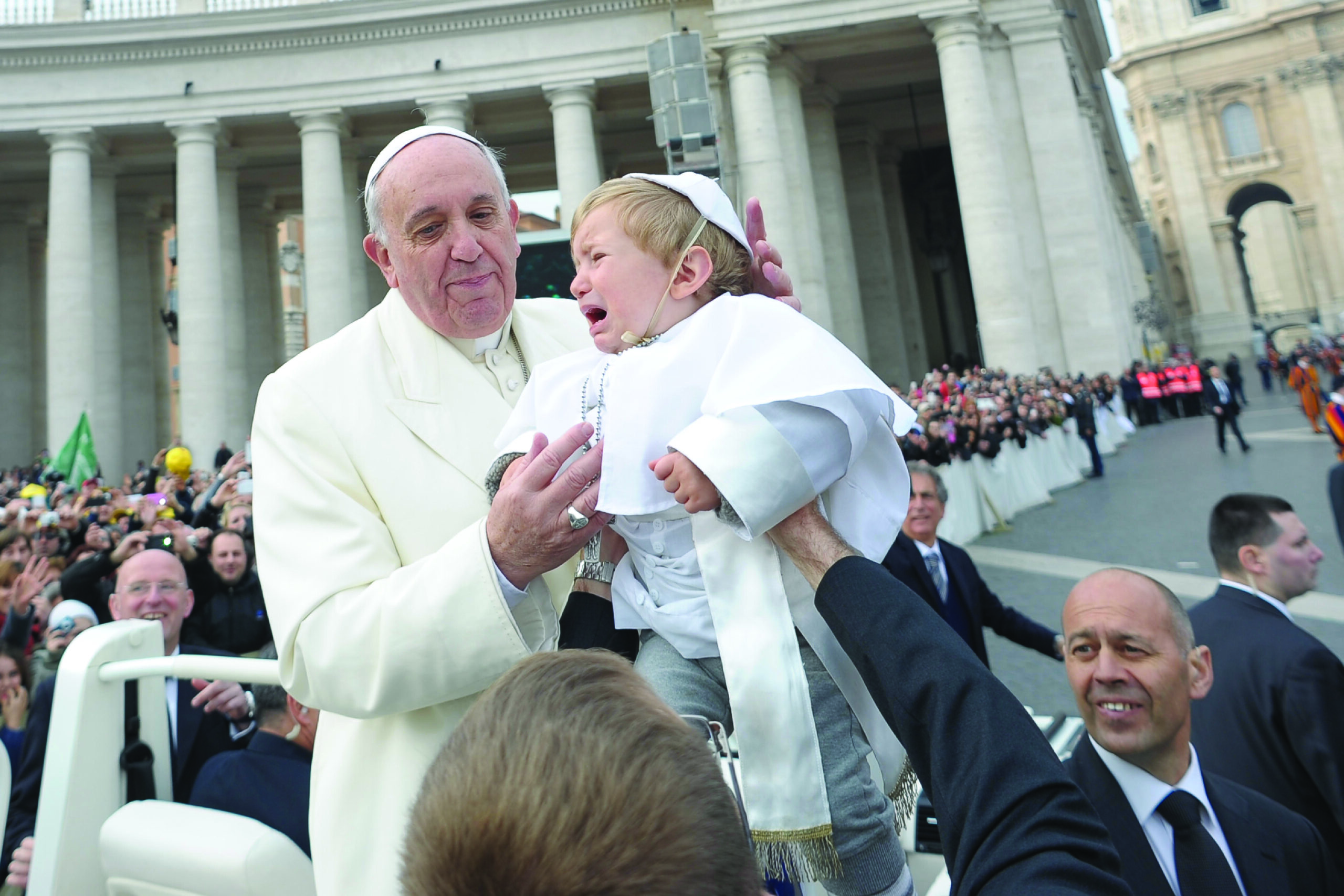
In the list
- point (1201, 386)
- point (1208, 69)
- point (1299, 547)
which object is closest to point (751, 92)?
point (1201, 386)

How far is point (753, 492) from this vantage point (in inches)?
53.3

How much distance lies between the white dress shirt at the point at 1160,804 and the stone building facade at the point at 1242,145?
57716 millimetres

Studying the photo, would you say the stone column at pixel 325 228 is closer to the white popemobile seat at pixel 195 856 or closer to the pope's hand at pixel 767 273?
the white popemobile seat at pixel 195 856

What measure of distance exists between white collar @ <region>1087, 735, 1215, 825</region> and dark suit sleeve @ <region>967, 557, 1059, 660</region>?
213 cm

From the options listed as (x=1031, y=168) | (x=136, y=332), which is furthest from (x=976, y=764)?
(x=136, y=332)

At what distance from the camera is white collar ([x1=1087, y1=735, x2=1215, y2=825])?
2.28 m

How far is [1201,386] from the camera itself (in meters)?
26.7

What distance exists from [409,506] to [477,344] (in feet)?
1.72

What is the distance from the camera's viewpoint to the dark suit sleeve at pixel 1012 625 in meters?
4.67

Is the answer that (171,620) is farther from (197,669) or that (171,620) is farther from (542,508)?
(542,508)

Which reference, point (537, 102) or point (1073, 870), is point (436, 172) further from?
point (537, 102)

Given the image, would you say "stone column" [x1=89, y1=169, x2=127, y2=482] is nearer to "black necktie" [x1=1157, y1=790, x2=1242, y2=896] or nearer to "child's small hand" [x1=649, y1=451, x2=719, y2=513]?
"child's small hand" [x1=649, y1=451, x2=719, y2=513]

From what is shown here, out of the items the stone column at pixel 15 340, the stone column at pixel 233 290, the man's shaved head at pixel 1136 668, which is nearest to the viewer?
the man's shaved head at pixel 1136 668

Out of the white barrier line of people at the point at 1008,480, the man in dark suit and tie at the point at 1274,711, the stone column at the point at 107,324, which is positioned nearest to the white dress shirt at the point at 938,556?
the man in dark suit and tie at the point at 1274,711
